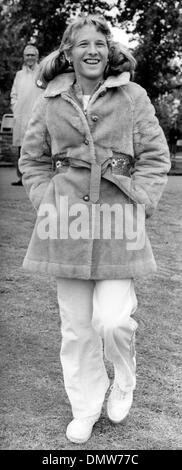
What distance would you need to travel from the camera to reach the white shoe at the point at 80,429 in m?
3.14

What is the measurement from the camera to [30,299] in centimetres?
542

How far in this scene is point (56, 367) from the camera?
13.4 feet

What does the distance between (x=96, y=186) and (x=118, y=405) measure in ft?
3.30

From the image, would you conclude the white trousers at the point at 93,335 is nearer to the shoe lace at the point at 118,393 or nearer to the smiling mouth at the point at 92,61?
the shoe lace at the point at 118,393

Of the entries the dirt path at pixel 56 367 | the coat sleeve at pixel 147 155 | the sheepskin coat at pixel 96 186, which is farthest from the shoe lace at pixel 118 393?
the coat sleeve at pixel 147 155

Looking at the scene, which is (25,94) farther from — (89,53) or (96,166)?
(96,166)

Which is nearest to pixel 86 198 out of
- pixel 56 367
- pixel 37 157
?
pixel 37 157

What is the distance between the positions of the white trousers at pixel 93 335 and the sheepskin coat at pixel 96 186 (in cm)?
9

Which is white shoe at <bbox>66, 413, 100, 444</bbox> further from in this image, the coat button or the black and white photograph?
the coat button

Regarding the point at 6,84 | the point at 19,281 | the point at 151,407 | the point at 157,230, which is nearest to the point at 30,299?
the point at 19,281

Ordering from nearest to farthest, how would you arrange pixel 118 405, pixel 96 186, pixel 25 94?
1. pixel 96 186
2. pixel 118 405
3. pixel 25 94

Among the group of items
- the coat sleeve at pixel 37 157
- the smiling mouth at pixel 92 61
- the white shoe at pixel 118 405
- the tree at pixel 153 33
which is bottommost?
the tree at pixel 153 33

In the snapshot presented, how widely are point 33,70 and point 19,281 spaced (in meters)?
5.19

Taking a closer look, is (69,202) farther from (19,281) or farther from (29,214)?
(29,214)
